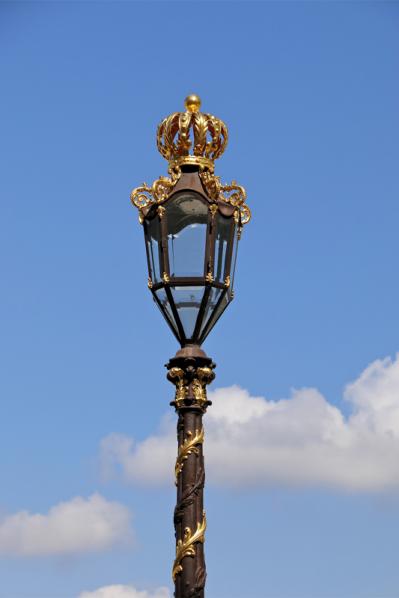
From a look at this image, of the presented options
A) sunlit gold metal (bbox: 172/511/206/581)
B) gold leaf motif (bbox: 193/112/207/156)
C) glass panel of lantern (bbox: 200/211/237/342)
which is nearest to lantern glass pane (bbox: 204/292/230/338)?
glass panel of lantern (bbox: 200/211/237/342)

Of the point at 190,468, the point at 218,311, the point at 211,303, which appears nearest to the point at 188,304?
the point at 211,303

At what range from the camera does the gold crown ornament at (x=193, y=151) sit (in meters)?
17.6

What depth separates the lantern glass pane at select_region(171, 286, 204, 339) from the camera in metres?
17.3

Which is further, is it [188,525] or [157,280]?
[157,280]

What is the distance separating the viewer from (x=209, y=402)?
55.5 feet

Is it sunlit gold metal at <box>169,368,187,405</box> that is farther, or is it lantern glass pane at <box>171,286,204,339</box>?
lantern glass pane at <box>171,286,204,339</box>

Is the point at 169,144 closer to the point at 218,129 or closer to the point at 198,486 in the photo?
the point at 218,129

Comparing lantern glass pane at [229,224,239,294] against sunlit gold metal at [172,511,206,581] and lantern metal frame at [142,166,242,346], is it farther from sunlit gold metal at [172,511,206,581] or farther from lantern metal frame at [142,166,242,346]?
sunlit gold metal at [172,511,206,581]

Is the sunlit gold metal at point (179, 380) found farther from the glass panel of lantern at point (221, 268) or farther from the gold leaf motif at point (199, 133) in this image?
the gold leaf motif at point (199, 133)

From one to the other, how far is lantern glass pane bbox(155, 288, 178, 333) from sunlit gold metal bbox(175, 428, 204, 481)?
1427 millimetres

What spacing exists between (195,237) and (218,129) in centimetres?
150

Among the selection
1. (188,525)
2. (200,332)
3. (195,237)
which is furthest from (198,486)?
(195,237)

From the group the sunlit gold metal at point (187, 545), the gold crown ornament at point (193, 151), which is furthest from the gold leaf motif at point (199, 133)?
the sunlit gold metal at point (187, 545)

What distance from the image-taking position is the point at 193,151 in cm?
1791
